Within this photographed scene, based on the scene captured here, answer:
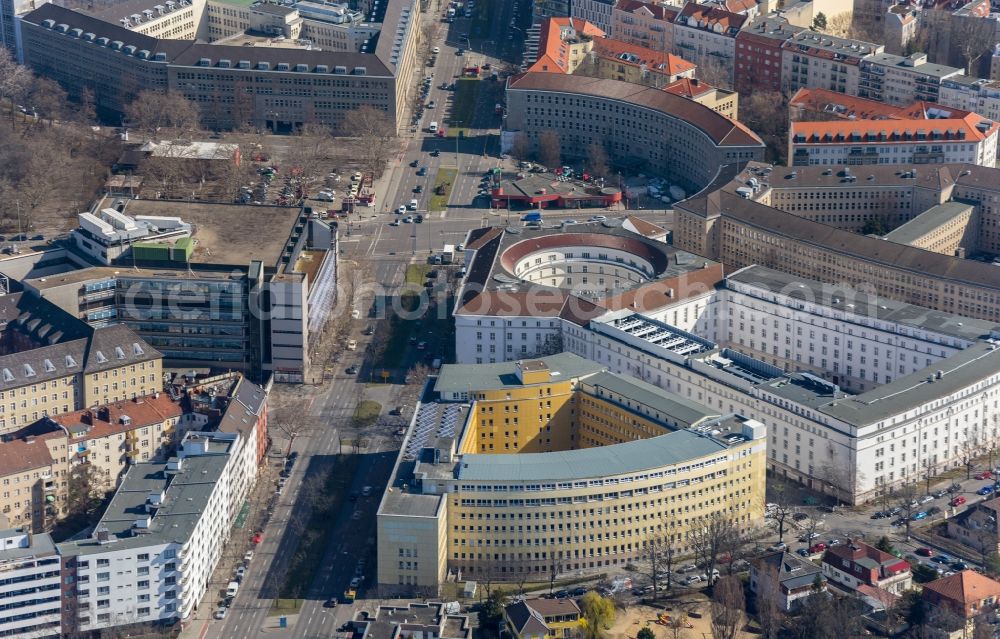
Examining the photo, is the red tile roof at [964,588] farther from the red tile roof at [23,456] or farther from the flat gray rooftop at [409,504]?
the red tile roof at [23,456]

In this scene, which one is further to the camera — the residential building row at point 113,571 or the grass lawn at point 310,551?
the grass lawn at point 310,551

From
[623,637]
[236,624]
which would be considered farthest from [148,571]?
[623,637]

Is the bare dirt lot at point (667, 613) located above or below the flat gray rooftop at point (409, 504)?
below

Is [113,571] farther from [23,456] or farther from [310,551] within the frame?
[23,456]

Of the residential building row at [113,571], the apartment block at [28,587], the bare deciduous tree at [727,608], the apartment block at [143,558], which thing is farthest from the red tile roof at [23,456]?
the bare deciduous tree at [727,608]

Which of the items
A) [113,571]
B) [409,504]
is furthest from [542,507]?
[113,571]

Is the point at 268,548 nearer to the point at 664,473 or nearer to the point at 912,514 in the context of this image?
the point at 664,473

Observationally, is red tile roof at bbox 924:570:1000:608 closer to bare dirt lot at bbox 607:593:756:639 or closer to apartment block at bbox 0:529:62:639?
bare dirt lot at bbox 607:593:756:639
